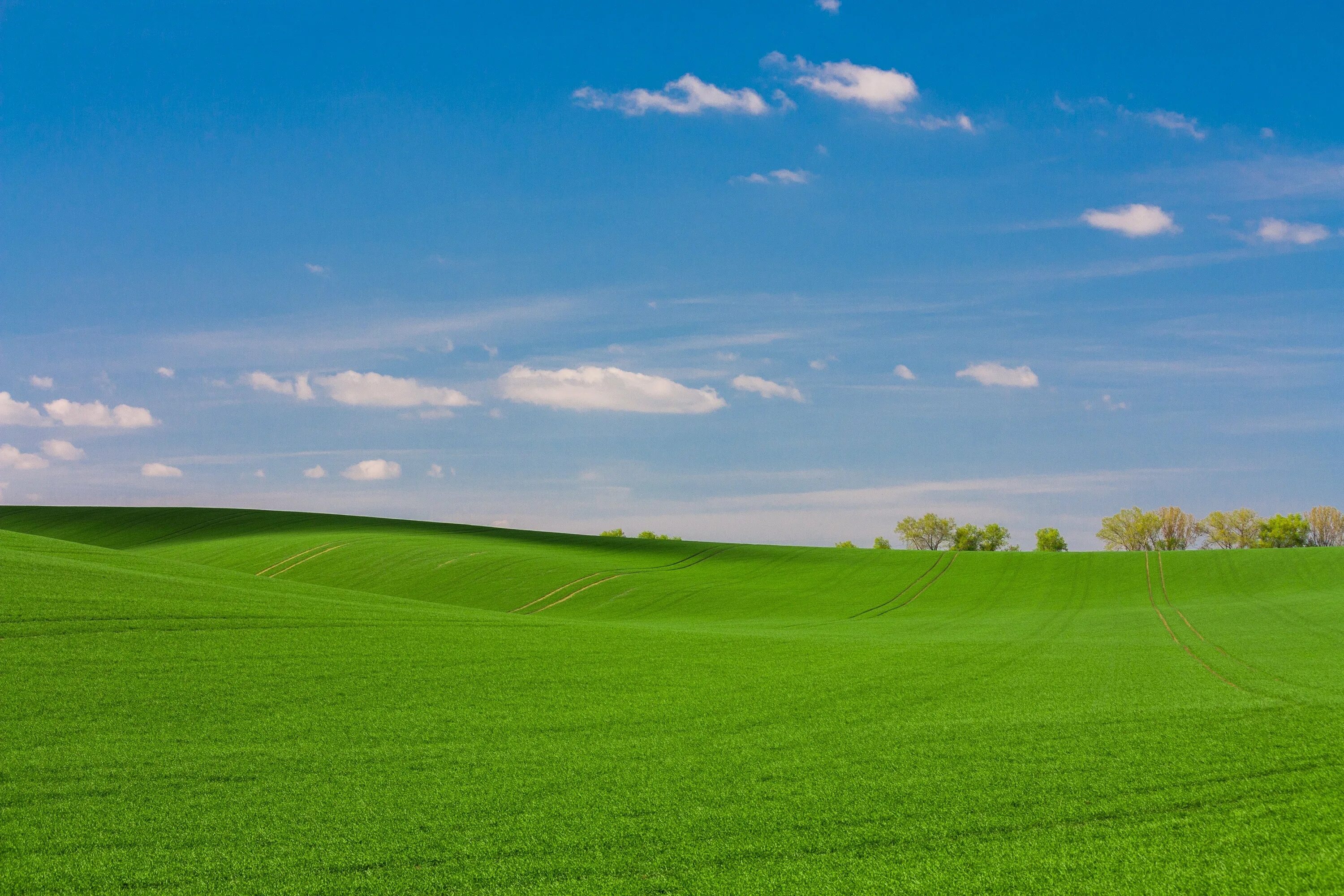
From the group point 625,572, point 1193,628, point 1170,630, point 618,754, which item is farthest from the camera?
point 625,572

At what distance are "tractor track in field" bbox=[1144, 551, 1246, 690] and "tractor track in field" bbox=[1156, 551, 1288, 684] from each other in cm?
43

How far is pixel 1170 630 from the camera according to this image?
90.1ft

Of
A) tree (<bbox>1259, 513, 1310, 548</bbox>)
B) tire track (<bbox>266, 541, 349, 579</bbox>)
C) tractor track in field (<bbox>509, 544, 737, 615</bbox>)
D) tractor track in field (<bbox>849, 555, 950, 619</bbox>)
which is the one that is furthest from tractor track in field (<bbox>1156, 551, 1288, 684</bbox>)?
tree (<bbox>1259, 513, 1310, 548</bbox>)

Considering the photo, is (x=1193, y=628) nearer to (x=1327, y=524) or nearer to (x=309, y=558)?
(x=309, y=558)

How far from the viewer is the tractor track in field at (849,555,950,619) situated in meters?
38.6

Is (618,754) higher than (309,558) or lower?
higher

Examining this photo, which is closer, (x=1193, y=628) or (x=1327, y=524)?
(x=1193, y=628)

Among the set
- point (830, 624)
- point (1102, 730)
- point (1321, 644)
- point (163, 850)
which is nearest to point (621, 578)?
point (830, 624)

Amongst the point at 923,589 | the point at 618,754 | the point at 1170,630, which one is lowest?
the point at 923,589

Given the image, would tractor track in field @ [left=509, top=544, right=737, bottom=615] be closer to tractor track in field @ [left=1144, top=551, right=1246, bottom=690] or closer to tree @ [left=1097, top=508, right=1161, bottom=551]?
tractor track in field @ [left=1144, top=551, right=1246, bottom=690]

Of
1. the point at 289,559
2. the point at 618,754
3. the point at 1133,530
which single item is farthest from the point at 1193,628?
the point at 1133,530

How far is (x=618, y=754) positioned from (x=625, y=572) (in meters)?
37.6

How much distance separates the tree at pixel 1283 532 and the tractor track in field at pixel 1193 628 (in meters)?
66.3

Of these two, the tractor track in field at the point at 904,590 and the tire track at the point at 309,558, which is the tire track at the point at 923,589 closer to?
the tractor track in field at the point at 904,590
